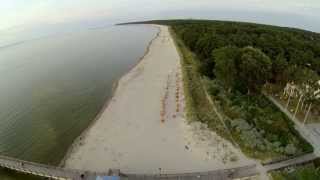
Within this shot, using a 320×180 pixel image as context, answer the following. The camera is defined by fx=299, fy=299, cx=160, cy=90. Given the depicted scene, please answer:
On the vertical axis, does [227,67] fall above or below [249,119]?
above

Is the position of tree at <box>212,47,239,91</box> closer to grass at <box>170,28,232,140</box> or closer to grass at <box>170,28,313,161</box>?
grass at <box>170,28,313,161</box>

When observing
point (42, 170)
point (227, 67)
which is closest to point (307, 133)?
point (227, 67)

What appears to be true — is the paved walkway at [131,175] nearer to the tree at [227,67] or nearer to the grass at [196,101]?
the grass at [196,101]

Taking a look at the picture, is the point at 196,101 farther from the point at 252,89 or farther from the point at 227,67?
the point at 252,89

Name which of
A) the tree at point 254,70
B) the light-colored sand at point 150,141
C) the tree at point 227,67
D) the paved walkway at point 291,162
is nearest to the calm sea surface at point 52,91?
the light-colored sand at point 150,141

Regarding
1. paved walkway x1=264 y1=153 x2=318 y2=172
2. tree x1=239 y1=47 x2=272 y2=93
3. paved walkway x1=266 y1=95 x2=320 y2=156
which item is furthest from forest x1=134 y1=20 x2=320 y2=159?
paved walkway x1=266 y1=95 x2=320 y2=156

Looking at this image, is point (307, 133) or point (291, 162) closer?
point (291, 162)

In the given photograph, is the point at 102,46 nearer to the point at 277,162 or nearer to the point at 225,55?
the point at 225,55
